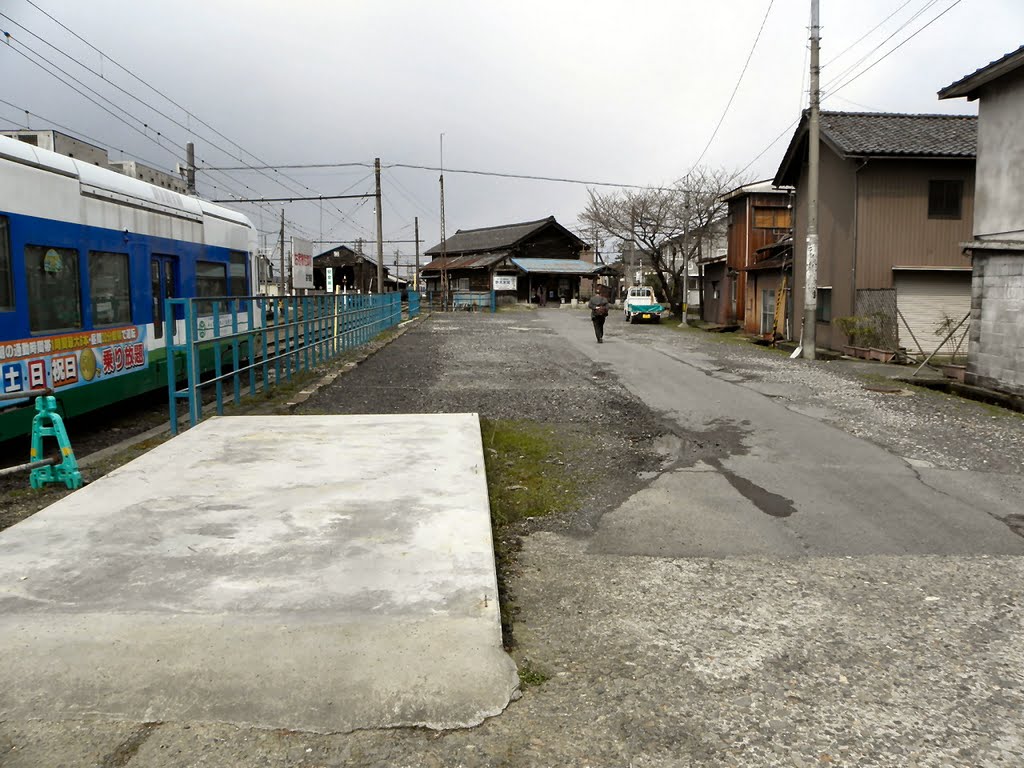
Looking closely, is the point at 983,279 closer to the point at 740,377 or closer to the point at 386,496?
the point at 740,377

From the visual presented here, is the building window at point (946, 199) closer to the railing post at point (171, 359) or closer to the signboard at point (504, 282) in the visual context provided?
the railing post at point (171, 359)

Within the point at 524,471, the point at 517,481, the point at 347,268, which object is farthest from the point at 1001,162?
the point at 347,268

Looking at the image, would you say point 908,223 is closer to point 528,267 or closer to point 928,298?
point 928,298

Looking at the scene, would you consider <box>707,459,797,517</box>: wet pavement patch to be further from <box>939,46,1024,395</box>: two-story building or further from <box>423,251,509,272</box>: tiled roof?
<box>423,251,509,272</box>: tiled roof

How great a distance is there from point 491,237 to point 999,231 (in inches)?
2088

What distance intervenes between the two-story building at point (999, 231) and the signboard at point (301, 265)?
1396cm

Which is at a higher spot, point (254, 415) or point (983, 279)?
point (983, 279)

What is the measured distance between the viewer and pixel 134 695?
316cm

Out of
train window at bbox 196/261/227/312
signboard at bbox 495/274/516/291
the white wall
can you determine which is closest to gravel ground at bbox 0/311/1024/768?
train window at bbox 196/261/227/312

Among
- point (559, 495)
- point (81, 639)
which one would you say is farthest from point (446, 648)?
point (559, 495)

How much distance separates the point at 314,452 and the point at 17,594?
11.3 ft

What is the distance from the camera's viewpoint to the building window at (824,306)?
22.3 metres

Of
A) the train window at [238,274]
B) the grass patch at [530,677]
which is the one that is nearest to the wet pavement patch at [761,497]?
the grass patch at [530,677]

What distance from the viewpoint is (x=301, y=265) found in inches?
750
